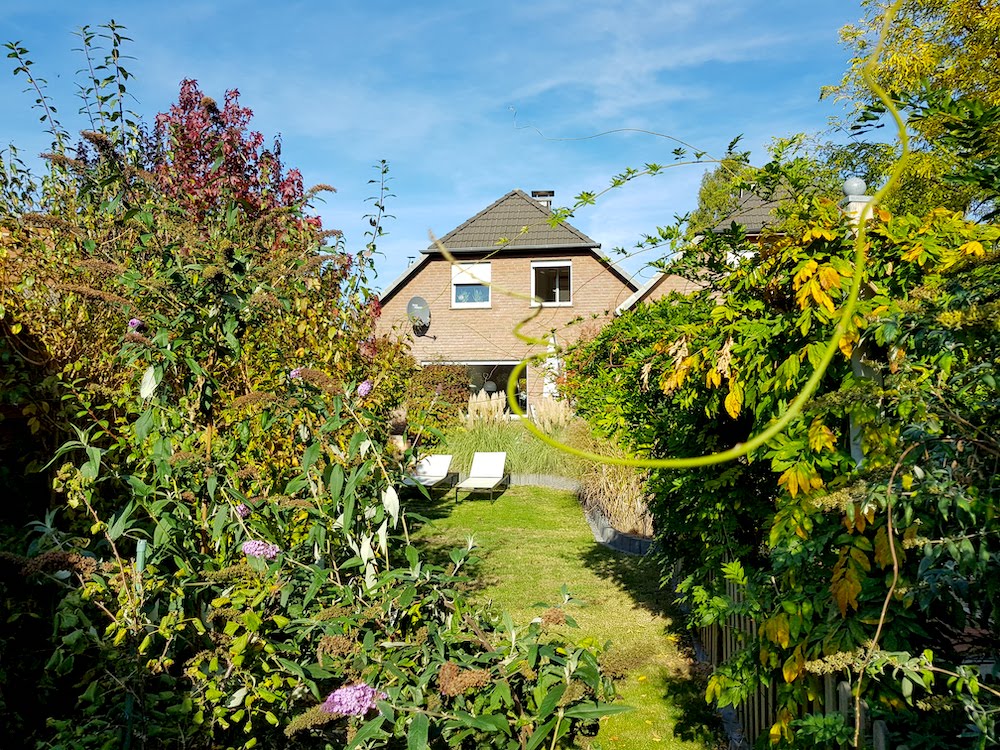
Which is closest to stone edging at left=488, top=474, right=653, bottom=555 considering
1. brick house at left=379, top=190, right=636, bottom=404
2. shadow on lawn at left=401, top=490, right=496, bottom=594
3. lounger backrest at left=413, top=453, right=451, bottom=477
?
shadow on lawn at left=401, top=490, right=496, bottom=594

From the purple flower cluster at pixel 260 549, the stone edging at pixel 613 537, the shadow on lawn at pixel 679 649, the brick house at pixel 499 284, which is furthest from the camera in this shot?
the brick house at pixel 499 284

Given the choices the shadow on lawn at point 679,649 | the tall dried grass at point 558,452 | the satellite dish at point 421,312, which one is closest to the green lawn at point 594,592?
the shadow on lawn at point 679,649

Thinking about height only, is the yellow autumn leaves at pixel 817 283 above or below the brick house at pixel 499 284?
below

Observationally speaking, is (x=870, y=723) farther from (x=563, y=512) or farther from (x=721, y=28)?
(x=563, y=512)

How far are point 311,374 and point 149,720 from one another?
1479mm

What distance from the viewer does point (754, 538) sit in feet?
14.1

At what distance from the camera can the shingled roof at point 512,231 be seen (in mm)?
22766

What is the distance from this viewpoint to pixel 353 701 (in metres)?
2.23

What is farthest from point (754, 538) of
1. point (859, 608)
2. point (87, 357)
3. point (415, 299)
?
point (415, 299)

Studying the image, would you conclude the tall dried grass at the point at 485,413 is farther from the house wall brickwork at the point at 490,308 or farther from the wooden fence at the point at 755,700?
the wooden fence at the point at 755,700

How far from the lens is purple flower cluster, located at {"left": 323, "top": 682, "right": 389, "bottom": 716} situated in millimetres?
2219

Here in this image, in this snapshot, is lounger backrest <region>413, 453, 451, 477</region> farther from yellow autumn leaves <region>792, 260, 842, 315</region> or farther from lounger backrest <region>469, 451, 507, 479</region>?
yellow autumn leaves <region>792, 260, 842, 315</region>

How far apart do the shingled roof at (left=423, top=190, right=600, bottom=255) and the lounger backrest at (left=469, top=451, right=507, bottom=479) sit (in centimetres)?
1007

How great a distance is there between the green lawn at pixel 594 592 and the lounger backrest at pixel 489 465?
19.8 inches
